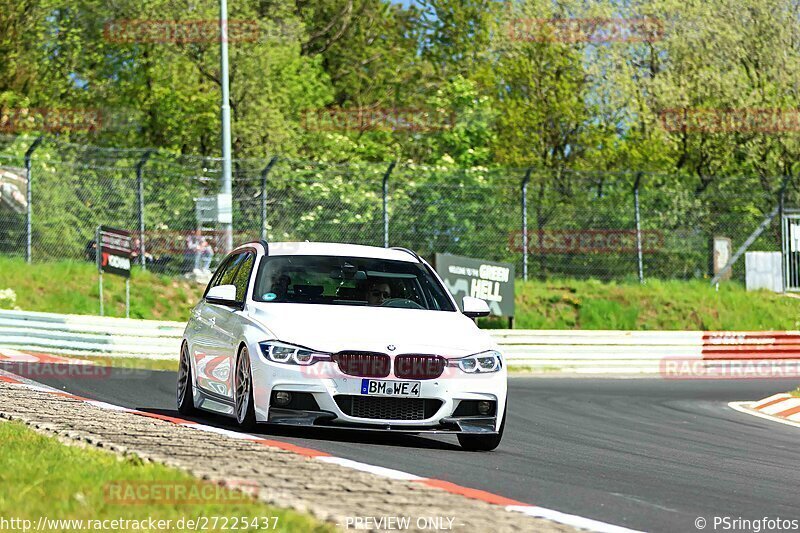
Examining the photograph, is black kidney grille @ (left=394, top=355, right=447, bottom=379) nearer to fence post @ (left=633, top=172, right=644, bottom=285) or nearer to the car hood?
the car hood

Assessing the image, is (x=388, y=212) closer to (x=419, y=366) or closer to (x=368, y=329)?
(x=368, y=329)

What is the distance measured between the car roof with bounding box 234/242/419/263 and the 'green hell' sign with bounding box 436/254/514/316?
593 inches

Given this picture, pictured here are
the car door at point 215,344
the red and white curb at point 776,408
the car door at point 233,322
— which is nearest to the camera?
the car door at point 233,322

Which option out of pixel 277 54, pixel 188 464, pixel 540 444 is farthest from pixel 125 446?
pixel 277 54

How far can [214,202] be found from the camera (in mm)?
27578

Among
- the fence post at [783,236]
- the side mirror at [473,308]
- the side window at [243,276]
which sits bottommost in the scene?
the side mirror at [473,308]

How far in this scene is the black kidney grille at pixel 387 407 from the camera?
1014 centimetres

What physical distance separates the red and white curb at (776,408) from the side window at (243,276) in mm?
7053

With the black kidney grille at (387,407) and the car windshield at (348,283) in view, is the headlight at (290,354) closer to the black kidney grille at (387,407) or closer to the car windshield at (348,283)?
the black kidney grille at (387,407)

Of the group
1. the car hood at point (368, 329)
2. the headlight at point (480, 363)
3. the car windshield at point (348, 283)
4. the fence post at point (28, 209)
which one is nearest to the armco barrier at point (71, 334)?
the fence post at point (28, 209)

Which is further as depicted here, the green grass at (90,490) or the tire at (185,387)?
the tire at (185,387)

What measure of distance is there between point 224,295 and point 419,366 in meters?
1.80

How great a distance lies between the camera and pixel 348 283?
11.5 m

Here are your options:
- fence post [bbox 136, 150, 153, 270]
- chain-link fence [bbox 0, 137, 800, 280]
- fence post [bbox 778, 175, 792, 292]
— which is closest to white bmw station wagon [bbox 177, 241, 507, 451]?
chain-link fence [bbox 0, 137, 800, 280]
